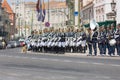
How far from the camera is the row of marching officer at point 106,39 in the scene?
25734mm

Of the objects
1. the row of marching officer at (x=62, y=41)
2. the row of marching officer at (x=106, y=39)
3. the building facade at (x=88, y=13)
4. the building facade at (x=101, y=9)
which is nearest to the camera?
the row of marching officer at (x=106, y=39)

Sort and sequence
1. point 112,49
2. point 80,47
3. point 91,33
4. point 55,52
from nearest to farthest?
1. point 112,49
2. point 91,33
3. point 80,47
4. point 55,52

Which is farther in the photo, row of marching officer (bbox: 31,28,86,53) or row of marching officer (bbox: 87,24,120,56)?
row of marching officer (bbox: 31,28,86,53)

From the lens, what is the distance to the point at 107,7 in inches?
3477

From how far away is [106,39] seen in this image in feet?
86.2

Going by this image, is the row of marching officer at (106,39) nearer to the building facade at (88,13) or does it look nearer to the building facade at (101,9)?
the building facade at (101,9)

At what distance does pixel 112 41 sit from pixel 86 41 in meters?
2.88

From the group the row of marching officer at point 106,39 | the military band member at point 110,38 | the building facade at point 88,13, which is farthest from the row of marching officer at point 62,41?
the building facade at point 88,13

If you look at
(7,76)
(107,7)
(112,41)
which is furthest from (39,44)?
(107,7)

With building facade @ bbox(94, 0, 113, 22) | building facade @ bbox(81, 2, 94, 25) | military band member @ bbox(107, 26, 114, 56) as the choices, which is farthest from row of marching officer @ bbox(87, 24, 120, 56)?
building facade @ bbox(81, 2, 94, 25)

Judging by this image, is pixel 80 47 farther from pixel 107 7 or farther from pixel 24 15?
pixel 24 15

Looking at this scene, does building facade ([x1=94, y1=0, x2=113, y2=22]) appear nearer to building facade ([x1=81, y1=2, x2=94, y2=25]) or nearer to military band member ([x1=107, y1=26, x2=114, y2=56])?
building facade ([x1=81, y1=2, x2=94, y2=25])

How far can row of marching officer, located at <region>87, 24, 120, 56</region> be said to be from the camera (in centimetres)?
2573

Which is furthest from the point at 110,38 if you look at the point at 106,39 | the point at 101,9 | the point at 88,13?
the point at 88,13
